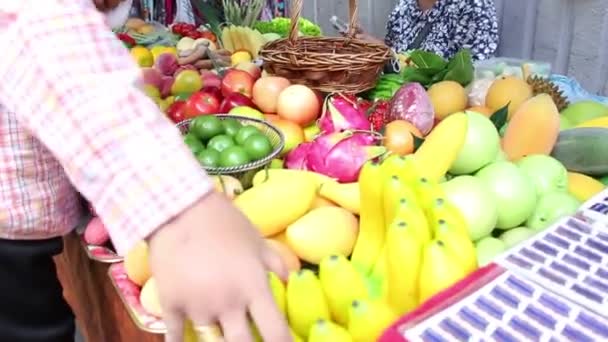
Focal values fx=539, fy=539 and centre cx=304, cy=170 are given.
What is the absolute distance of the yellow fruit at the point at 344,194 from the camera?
80cm

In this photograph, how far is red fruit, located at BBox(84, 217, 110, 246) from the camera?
33.1 inches

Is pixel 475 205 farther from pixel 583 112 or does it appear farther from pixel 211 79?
pixel 211 79

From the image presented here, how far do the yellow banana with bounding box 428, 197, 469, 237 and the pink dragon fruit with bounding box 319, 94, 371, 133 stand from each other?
0.37 metres

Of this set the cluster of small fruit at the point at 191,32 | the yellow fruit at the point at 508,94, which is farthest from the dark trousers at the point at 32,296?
the cluster of small fruit at the point at 191,32

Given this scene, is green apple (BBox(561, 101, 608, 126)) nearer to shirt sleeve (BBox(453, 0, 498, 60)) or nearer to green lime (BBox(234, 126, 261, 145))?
green lime (BBox(234, 126, 261, 145))

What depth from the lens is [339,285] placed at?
60 cm

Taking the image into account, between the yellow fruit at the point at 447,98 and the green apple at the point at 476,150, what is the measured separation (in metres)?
0.27

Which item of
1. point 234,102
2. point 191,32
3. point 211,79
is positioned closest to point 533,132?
point 234,102

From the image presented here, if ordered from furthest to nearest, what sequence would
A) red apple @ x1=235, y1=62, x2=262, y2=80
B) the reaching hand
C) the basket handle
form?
red apple @ x1=235, y1=62, x2=262, y2=80 < the basket handle < the reaching hand

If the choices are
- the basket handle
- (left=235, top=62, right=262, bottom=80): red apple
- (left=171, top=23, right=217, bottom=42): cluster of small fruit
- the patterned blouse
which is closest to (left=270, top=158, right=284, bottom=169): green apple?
the basket handle

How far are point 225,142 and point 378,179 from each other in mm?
379

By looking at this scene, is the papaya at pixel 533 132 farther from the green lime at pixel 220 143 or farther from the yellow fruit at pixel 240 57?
the yellow fruit at pixel 240 57

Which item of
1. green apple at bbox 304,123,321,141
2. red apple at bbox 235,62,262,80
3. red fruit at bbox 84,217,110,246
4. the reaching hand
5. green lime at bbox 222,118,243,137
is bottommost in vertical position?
red fruit at bbox 84,217,110,246

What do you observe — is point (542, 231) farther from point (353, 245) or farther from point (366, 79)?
point (366, 79)
